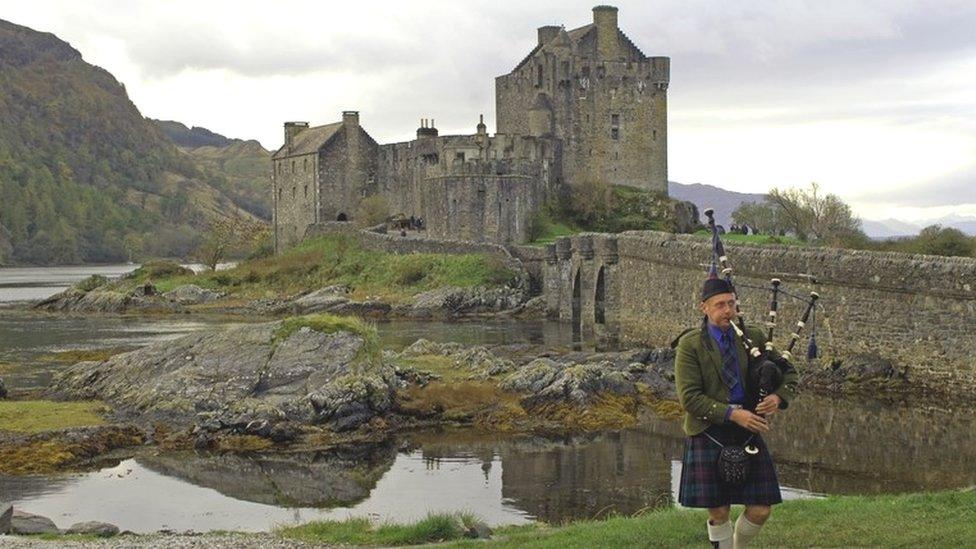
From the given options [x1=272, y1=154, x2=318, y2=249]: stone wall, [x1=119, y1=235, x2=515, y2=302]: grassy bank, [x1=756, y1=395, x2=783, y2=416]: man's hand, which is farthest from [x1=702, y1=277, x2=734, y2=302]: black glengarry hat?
[x1=272, y1=154, x2=318, y2=249]: stone wall

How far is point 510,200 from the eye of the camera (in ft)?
230

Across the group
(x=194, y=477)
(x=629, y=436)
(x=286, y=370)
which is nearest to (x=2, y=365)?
(x=286, y=370)

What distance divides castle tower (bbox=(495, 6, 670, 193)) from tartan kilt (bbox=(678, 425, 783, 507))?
6422 cm

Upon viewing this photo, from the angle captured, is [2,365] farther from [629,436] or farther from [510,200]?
[510,200]

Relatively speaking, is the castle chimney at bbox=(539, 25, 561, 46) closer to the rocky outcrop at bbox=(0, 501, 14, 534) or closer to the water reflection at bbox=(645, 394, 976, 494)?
the water reflection at bbox=(645, 394, 976, 494)

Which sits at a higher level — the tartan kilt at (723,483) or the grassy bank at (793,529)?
the tartan kilt at (723,483)

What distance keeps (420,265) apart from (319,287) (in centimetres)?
724

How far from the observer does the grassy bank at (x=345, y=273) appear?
220ft

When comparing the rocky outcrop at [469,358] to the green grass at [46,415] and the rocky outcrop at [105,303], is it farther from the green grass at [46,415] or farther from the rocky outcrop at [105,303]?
the rocky outcrop at [105,303]

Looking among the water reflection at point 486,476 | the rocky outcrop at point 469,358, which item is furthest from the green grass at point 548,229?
the water reflection at point 486,476

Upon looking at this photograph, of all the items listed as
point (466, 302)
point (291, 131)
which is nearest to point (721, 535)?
point (466, 302)

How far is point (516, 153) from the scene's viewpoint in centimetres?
7238

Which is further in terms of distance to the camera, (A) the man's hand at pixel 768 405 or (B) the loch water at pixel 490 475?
A: (B) the loch water at pixel 490 475

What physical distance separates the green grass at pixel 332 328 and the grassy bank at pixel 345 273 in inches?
1212
